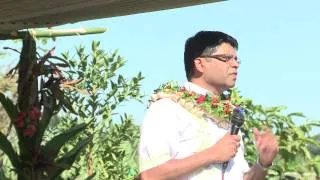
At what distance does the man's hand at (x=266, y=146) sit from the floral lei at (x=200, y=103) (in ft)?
0.55

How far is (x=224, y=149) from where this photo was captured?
99.9 inches

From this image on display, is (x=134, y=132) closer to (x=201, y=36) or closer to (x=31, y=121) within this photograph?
(x=31, y=121)

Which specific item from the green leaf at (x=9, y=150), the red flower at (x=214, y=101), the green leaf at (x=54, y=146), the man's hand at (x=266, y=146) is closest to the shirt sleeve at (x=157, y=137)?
the red flower at (x=214, y=101)

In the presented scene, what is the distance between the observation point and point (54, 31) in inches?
208

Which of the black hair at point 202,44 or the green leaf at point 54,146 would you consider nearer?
the black hair at point 202,44

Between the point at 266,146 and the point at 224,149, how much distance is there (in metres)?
0.21

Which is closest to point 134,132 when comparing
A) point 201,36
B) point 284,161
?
point 284,161

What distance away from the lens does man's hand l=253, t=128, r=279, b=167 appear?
2654 mm

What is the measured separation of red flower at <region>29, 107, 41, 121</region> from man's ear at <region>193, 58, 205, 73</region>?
156 cm

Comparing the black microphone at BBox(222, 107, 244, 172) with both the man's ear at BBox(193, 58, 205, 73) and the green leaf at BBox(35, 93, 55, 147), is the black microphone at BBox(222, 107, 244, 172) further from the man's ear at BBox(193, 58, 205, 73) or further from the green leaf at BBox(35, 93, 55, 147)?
the green leaf at BBox(35, 93, 55, 147)

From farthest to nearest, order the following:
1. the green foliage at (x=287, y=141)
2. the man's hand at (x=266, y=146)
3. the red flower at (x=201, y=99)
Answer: the green foliage at (x=287, y=141) → the red flower at (x=201, y=99) → the man's hand at (x=266, y=146)

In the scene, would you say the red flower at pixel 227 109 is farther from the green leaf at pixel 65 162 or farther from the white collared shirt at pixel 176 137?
the green leaf at pixel 65 162

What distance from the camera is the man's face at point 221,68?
2.74 metres

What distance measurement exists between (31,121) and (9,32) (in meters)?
0.62
